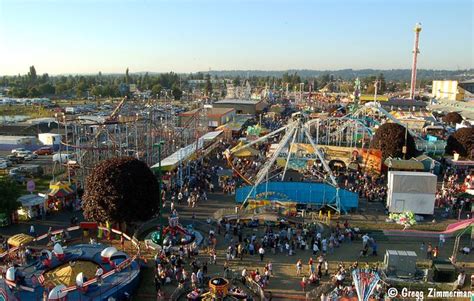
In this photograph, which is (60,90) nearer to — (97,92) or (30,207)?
(97,92)

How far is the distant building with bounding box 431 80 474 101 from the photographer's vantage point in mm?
99500

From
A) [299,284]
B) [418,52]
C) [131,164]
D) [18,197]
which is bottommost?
[299,284]

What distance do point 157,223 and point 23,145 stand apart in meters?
29.0

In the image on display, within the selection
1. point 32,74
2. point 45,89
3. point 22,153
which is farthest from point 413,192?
point 32,74

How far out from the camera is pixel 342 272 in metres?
16.8

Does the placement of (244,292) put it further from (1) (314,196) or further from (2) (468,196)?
(2) (468,196)

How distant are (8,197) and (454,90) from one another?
105m

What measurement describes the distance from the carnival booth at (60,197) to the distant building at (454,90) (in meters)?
97.8

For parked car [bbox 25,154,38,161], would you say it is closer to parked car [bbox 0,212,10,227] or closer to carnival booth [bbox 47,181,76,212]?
carnival booth [bbox 47,181,76,212]

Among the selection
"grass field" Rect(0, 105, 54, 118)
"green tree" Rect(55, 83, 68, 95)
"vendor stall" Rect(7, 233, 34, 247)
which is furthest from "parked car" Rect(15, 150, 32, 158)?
"green tree" Rect(55, 83, 68, 95)

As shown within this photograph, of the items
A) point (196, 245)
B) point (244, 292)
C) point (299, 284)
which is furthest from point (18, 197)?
point (299, 284)

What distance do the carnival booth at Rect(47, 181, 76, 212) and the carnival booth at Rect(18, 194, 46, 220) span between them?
820mm

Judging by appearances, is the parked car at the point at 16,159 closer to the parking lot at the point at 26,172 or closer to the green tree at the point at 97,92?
the parking lot at the point at 26,172

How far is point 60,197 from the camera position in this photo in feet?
83.9
